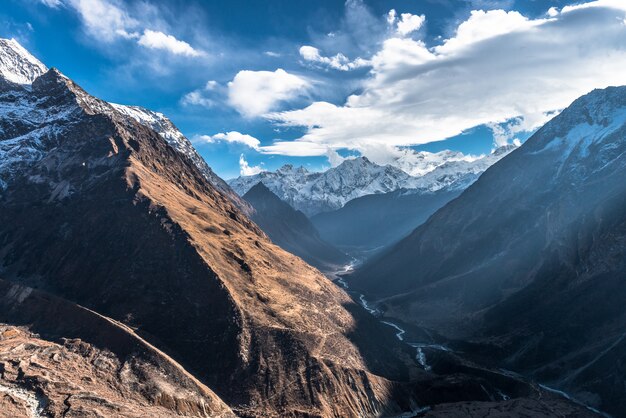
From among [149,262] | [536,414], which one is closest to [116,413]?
[149,262]

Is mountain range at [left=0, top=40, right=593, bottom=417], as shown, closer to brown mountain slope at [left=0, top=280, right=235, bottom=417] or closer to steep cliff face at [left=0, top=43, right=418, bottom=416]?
brown mountain slope at [left=0, top=280, right=235, bottom=417]

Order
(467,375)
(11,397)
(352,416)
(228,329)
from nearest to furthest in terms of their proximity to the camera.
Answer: (11,397), (352,416), (228,329), (467,375)

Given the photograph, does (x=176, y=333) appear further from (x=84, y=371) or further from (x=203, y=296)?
(x=84, y=371)

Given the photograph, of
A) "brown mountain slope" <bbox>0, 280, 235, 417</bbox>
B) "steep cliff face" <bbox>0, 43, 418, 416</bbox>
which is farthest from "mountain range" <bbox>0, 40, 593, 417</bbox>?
"steep cliff face" <bbox>0, 43, 418, 416</bbox>

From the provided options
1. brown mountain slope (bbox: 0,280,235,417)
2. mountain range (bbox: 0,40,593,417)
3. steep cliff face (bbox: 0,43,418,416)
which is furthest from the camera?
steep cliff face (bbox: 0,43,418,416)

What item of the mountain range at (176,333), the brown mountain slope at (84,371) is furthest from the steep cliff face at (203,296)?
the brown mountain slope at (84,371)

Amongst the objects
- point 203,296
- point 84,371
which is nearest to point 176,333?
point 203,296

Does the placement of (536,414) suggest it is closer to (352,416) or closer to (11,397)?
(352,416)

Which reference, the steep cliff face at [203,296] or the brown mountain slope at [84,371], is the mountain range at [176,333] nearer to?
the brown mountain slope at [84,371]
